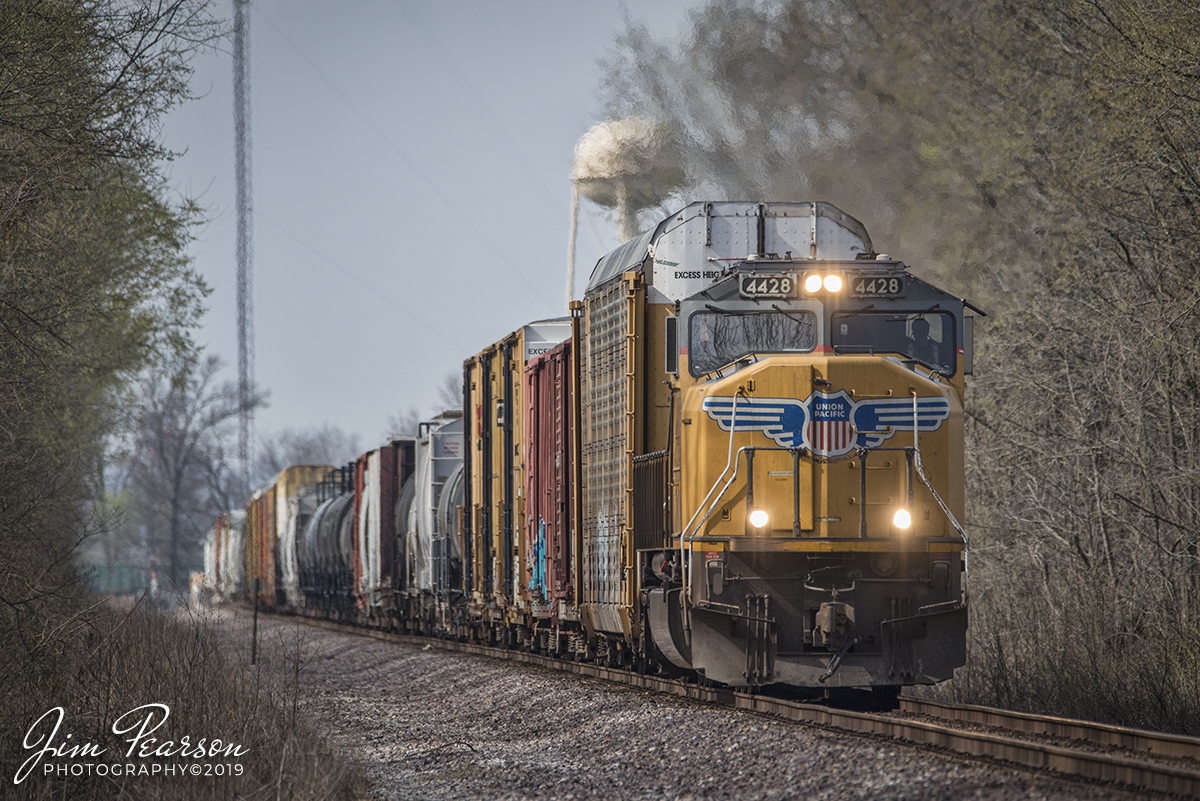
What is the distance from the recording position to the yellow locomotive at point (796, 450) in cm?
1082

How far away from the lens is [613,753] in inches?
397

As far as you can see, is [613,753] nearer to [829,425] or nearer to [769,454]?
[769,454]

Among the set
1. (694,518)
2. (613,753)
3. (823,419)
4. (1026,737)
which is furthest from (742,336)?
(1026,737)

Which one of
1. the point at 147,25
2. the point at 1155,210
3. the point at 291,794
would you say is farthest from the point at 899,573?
the point at 147,25

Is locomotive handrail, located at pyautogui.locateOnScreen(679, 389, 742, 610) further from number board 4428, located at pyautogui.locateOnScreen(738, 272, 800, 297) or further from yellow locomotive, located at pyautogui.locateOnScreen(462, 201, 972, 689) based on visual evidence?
number board 4428, located at pyautogui.locateOnScreen(738, 272, 800, 297)

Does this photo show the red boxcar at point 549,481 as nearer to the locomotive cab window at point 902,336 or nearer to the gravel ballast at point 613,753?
the gravel ballast at point 613,753

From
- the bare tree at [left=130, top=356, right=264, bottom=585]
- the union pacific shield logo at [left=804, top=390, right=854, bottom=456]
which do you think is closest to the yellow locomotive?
the union pacific shield logo at [left=804, top=390, right=854, bottom=456]

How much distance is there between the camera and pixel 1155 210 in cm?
1616

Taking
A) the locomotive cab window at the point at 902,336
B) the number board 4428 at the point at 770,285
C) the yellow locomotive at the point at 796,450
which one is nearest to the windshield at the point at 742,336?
the yellow locomotive at the point at 796,450

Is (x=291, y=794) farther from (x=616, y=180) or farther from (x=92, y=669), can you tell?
(x=616, y=180)

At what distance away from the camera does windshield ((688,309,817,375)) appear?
36.8 feet

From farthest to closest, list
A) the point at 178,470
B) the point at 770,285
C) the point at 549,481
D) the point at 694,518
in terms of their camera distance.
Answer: the point at 178,470
the point at 549,481
the point at 770,285
the point at 694,518

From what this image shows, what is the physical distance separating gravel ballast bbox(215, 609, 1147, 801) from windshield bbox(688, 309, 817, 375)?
300 centimetres

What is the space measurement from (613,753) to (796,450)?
2.86m
